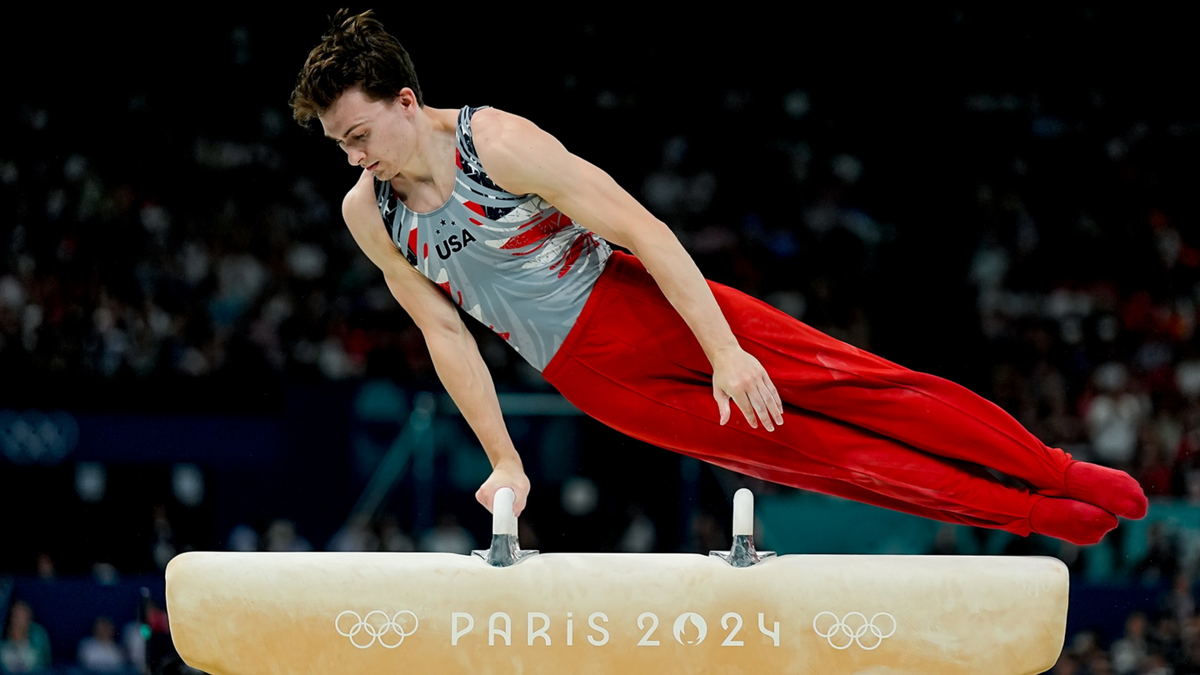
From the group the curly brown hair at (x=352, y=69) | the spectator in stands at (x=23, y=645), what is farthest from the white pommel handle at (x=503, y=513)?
the spectator in stands at (x=23, y=645)

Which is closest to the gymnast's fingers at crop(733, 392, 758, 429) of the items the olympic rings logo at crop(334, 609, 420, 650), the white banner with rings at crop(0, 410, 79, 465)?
the olympic rings logo at crop(334, 609, 420, 650)

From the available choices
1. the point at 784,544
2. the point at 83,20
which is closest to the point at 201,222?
the point at 83,20

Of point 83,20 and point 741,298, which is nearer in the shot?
point 741,298

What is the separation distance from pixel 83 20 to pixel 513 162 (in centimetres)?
801

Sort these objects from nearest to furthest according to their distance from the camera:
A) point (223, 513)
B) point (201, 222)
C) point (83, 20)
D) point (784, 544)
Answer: point (784, 544), point (223, 513), point (201, 222), point (83, 20)

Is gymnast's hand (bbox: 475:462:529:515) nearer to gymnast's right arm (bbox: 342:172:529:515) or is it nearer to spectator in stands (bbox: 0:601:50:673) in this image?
gymnast's right arm (bbox: 342:172:529:515)

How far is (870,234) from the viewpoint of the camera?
8.53 m

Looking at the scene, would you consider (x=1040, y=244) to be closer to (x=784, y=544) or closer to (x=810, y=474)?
(x=784, y=544)

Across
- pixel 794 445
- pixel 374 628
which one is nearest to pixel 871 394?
pixel 794 445

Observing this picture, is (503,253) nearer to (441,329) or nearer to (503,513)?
(441,329)

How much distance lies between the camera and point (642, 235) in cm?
262

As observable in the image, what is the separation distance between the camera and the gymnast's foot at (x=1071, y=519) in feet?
8.79

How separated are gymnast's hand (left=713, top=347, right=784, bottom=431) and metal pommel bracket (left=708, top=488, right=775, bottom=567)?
0.19 meters

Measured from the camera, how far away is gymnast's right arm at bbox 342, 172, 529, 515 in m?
2.96
